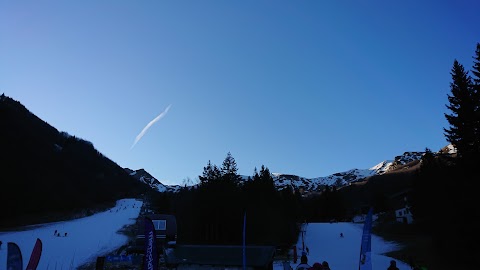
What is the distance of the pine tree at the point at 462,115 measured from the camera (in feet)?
91.8

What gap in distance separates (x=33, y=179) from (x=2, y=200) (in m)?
26.4

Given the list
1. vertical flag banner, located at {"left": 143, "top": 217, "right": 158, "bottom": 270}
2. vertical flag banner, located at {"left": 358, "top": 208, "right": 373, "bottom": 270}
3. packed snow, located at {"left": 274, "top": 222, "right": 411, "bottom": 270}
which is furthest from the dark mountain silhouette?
vertical flag banner, located at {"left": 358, "top": 208, "right": 373, "bottom": 270}

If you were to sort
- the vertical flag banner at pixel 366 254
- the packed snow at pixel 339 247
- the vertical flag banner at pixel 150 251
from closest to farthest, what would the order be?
1. the vertical flag banner at pixel 150 251
2. the vertical flag banner at pixel 366 254
3. the packed snow at pixel 339 247

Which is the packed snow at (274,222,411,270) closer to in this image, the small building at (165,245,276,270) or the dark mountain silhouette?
the small building at (165,245,276,270)

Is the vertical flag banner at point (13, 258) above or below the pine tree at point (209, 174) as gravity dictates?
below

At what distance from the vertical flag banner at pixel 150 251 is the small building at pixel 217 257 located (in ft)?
24.4

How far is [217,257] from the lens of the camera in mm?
18703

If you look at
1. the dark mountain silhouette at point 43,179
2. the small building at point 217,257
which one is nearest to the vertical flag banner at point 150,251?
the small building at point 217,257

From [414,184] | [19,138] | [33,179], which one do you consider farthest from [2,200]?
[414,184]

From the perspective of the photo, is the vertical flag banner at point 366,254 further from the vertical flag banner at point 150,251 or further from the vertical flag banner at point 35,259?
the vertical flag banner at point 35,259

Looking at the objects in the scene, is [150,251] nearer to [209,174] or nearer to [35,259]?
[35,259]

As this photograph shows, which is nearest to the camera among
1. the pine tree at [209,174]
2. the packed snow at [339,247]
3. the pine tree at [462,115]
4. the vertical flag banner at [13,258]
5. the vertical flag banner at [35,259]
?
the vertical flag banner at [13,258]

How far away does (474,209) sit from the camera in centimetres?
2292

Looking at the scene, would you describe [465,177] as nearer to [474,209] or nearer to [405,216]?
[474,209]
